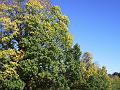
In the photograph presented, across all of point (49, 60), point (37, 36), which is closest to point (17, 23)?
point (37, 36)

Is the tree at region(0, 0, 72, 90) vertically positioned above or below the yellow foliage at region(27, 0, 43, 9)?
below

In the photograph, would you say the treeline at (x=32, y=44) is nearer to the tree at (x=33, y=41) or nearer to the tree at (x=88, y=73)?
the tree at (x=33, y=41)

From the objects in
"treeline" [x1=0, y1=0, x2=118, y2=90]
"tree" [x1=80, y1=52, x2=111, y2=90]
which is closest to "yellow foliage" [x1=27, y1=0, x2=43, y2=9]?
"treeline" [x1=0, y1=0, x2=118, y2=90]

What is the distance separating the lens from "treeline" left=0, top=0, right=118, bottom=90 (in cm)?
4188

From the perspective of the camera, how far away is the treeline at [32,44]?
4188 cm

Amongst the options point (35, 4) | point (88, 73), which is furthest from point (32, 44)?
point (88, 73)

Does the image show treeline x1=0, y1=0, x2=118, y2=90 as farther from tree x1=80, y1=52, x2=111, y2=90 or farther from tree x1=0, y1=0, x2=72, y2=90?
tree x1=80, y1=52, x2=111, y2=90

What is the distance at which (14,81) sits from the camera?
4175 centimetres

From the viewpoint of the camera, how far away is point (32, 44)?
42531 mm

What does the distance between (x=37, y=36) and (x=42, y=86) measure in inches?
252

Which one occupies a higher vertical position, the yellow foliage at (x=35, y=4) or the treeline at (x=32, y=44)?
the yellow foliage at (x=35, y=4)

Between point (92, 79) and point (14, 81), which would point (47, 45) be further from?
point (92, 79)

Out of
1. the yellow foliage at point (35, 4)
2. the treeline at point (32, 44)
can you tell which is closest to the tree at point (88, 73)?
the treeline at point (32, 44)

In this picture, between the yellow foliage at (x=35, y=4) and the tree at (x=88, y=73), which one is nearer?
the yellow foliage at (x=35, y=4)
